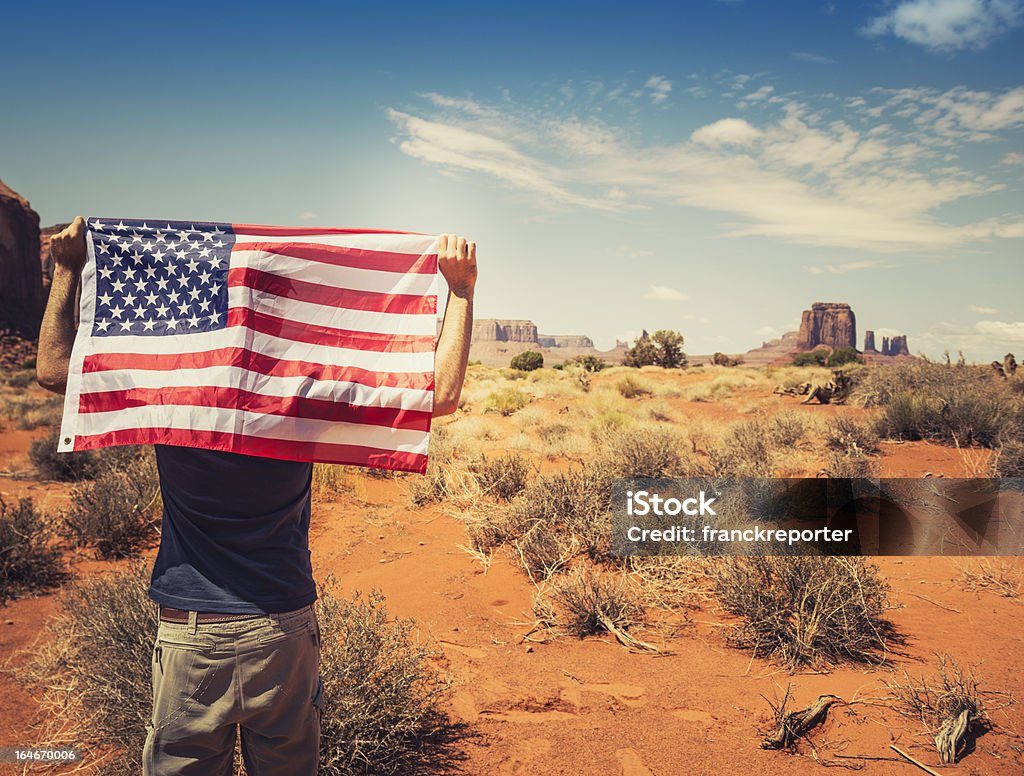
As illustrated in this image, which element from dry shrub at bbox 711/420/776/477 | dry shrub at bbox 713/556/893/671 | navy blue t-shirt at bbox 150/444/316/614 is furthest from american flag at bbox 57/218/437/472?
dry shrub at bbox 711/420/776/477

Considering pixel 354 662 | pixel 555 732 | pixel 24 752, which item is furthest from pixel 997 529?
pixel 24 752

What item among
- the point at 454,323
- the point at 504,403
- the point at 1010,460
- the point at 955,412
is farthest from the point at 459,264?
the point at 504,403

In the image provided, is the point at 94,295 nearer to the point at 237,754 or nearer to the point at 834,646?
the point at 237,754

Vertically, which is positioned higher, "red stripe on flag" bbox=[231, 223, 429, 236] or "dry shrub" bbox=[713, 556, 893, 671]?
"red stripe on flag" bbox=[231, 223, 429, 236]

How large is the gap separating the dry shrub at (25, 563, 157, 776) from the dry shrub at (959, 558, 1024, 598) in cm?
701

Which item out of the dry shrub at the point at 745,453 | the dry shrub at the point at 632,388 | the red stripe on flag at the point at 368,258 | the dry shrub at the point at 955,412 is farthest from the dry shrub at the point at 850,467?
the dry shrub at the point at 632,388

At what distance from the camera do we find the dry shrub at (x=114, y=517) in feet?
23.7

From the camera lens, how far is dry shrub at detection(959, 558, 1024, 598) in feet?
19.8

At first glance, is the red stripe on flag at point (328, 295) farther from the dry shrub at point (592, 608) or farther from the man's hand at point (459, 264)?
the dry shrub at point (592, 608)

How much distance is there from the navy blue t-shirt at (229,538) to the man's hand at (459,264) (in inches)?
36.7

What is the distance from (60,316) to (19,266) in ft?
219

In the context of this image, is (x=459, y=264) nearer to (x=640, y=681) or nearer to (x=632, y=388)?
(x=640, y=681)

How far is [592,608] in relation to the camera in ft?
18.0

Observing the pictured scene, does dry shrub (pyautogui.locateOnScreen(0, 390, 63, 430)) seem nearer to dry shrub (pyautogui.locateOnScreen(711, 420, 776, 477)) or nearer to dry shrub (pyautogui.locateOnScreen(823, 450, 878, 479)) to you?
dry shrub (pyautogui.locateOnScreen(711, 420, 776, 477))
